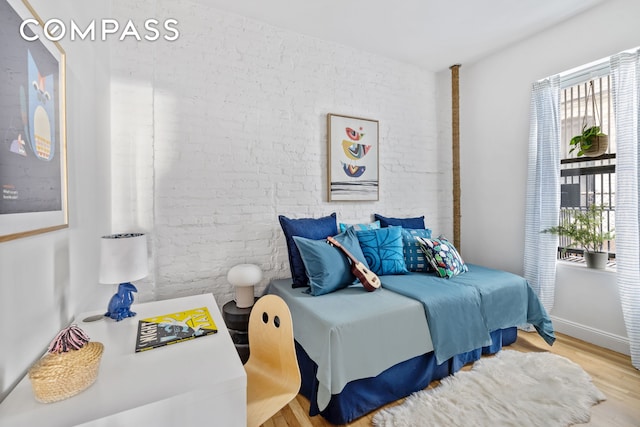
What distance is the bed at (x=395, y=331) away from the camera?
5.41 ft

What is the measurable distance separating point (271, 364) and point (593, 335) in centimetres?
279

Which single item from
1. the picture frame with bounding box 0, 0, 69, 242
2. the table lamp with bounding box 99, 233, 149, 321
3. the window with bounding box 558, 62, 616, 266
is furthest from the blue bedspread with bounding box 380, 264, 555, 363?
the picture frame with bounding box 0, 0, 69, 242

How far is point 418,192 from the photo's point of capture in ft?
11.7

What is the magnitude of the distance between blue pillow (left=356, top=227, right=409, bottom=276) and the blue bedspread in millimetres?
101

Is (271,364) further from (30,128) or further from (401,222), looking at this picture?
(401,222)

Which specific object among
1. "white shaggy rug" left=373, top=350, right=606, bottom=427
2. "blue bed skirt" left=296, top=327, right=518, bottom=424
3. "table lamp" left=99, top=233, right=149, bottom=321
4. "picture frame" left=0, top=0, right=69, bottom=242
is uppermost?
"picture frame" left=0, top=0, right=69, bottom=242

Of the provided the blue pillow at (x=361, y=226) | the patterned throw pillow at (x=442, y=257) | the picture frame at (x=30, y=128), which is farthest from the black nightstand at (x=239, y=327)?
the patterned throw pillow at (x=442, y=257)

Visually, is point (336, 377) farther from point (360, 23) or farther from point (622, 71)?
point (622, 71)

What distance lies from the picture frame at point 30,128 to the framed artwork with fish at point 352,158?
82.6 inches

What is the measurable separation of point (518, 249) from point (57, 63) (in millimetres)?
3729

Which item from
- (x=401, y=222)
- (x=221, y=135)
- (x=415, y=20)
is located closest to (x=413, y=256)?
(x=401, y=222)

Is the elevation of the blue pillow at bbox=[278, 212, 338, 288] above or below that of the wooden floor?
above

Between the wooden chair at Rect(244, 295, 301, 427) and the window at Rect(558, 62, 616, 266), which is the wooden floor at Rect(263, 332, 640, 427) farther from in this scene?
the window at Rect(558, 62, 616, 266)

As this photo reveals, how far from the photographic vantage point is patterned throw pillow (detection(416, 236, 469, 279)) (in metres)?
2.53
